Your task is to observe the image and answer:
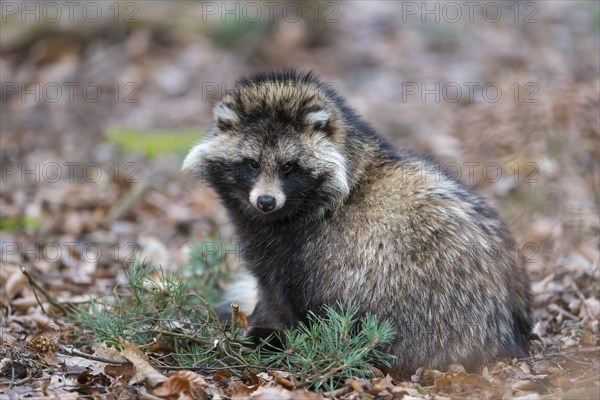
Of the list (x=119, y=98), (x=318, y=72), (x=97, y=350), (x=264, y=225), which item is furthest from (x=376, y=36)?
(x=97, y=350)

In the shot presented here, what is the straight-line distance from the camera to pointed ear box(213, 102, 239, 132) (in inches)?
245

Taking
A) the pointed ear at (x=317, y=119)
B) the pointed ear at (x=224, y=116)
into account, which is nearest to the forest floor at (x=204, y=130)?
the pointed ear at (x=224, y=116)

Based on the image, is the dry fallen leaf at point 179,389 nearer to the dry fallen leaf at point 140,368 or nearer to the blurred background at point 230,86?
the dry fallen leaf at point 140,368

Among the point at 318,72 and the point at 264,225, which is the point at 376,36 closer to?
the point at 318,72

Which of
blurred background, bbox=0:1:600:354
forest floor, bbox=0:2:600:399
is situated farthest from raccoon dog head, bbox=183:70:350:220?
blurred background, bbox=0:1:600:354

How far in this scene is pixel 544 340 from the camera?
21.0 ft

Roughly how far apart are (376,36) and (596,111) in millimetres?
6474

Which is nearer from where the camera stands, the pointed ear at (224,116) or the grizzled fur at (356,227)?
the grizzled fur at (356,227)

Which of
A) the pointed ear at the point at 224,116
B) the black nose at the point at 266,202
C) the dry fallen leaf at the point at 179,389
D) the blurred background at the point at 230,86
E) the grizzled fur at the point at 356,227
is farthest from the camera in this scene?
the blurred background at the point at 230,86

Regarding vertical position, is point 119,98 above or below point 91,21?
below

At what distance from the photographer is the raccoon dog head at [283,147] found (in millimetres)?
6074

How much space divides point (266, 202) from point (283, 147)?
480mm

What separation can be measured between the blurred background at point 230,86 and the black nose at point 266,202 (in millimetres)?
1910

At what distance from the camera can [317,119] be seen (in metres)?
6.08
